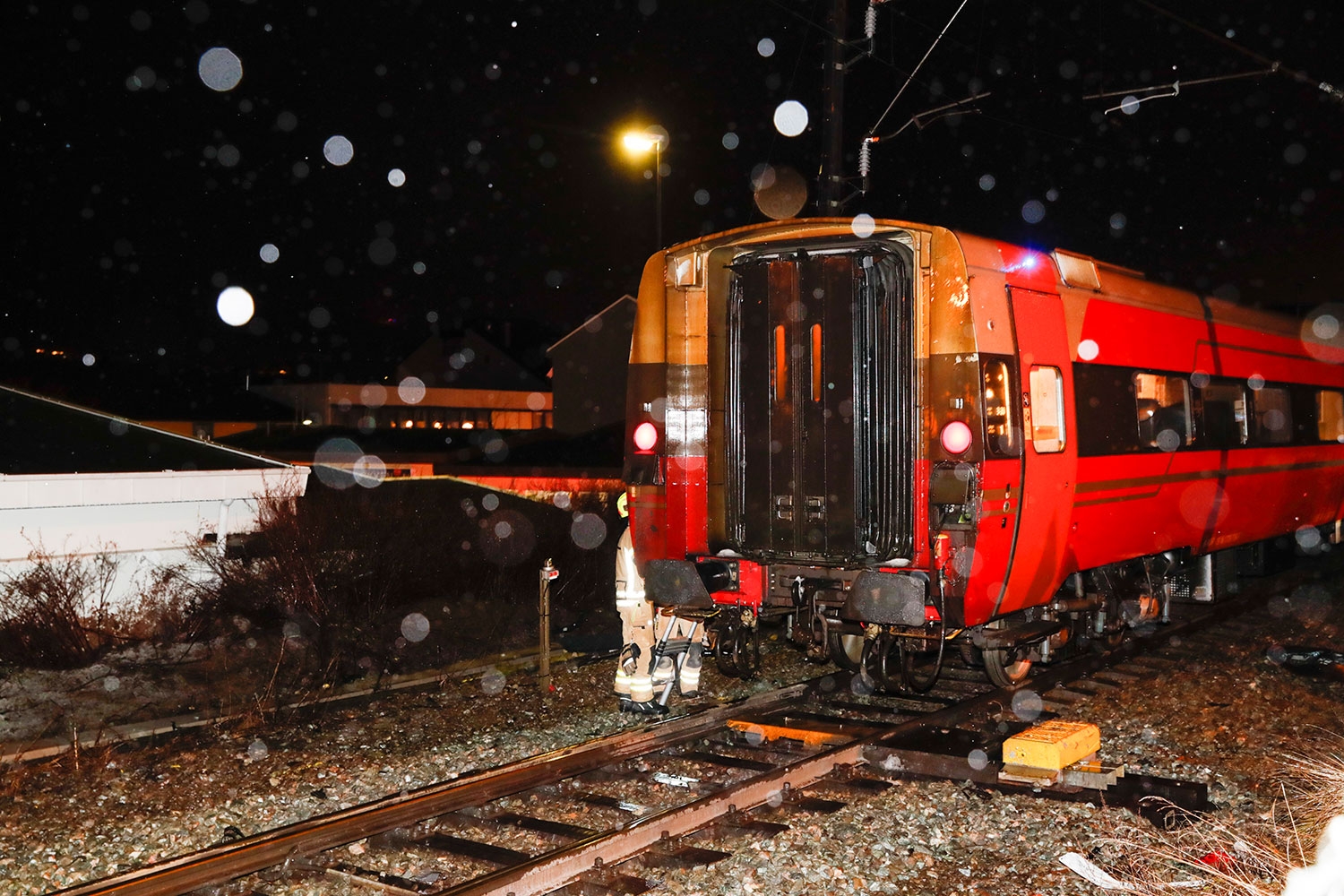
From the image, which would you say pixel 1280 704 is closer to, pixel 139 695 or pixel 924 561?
pixel 924 561

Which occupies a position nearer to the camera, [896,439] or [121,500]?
[896,439]

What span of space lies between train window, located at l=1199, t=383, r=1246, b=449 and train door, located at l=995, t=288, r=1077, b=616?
3046 millimetres

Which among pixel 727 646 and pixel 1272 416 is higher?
pixel 1272 416

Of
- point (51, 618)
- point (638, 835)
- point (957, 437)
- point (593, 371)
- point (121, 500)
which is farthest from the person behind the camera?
point (593, 371)

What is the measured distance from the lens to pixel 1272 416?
1222 cm

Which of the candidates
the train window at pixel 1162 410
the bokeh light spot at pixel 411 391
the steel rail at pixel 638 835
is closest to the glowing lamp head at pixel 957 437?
the steel rail at pixel 638 835

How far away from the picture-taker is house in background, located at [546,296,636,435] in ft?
135

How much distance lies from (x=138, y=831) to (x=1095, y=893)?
16.0 ft

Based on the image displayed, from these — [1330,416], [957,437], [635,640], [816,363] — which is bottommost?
[635,640]

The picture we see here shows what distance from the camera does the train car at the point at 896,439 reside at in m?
7.34

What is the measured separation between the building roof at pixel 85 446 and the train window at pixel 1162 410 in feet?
31.2

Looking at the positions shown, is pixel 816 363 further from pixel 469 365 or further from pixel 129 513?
pixel 469 365

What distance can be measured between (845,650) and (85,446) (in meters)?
9.61

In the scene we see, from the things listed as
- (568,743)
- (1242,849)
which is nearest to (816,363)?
(568,743)
